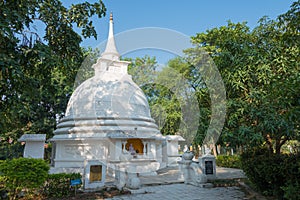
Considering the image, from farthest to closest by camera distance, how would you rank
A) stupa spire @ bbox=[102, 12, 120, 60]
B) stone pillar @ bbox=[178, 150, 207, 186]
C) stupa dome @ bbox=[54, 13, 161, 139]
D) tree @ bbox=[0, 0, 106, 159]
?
stupa spire @ bbox=[102, 12, 120, 60]
stupa dome @ bbox=[54, 13, 161, 139]
stone pillar @ bbox=[178, 150, 207, 186]
tree @ bbox=[0, 0, 106, 159]

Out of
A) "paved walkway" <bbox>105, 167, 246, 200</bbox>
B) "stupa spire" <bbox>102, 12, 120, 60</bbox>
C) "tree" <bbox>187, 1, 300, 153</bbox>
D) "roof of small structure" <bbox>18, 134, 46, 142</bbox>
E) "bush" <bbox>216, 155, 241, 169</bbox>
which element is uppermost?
"stupa spire" <bbox>102, 12, 120, 60</bbox>

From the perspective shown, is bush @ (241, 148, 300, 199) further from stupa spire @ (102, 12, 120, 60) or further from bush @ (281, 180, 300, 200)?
stupa spire @ (102, 12, 120, 60)

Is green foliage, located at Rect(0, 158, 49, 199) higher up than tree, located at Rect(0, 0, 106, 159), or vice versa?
tree, located at Rect(0, 0, 106, 159)

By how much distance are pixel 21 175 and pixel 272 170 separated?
7.87 meters

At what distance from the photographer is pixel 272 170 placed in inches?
249

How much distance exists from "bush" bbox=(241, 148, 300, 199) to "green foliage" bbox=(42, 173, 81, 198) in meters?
6.61

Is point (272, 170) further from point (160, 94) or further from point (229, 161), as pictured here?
point (160, 94)

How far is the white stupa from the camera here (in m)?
13.6

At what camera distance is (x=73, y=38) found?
642 cm

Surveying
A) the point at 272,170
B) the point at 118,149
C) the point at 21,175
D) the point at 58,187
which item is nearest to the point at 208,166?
the point at 272,170

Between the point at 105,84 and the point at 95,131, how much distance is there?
385 cm

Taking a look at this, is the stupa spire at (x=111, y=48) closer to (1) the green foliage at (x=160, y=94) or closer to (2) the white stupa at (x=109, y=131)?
(2) the white stupa at (x=109, y=131)

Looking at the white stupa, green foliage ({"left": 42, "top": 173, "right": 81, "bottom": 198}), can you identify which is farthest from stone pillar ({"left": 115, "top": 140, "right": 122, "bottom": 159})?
green foliage ({"left": 42, "top": 173, "right": 81, "bottom": 198})

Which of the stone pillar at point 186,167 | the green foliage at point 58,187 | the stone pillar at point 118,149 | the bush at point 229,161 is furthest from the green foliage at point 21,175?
the bush at point 229,161
